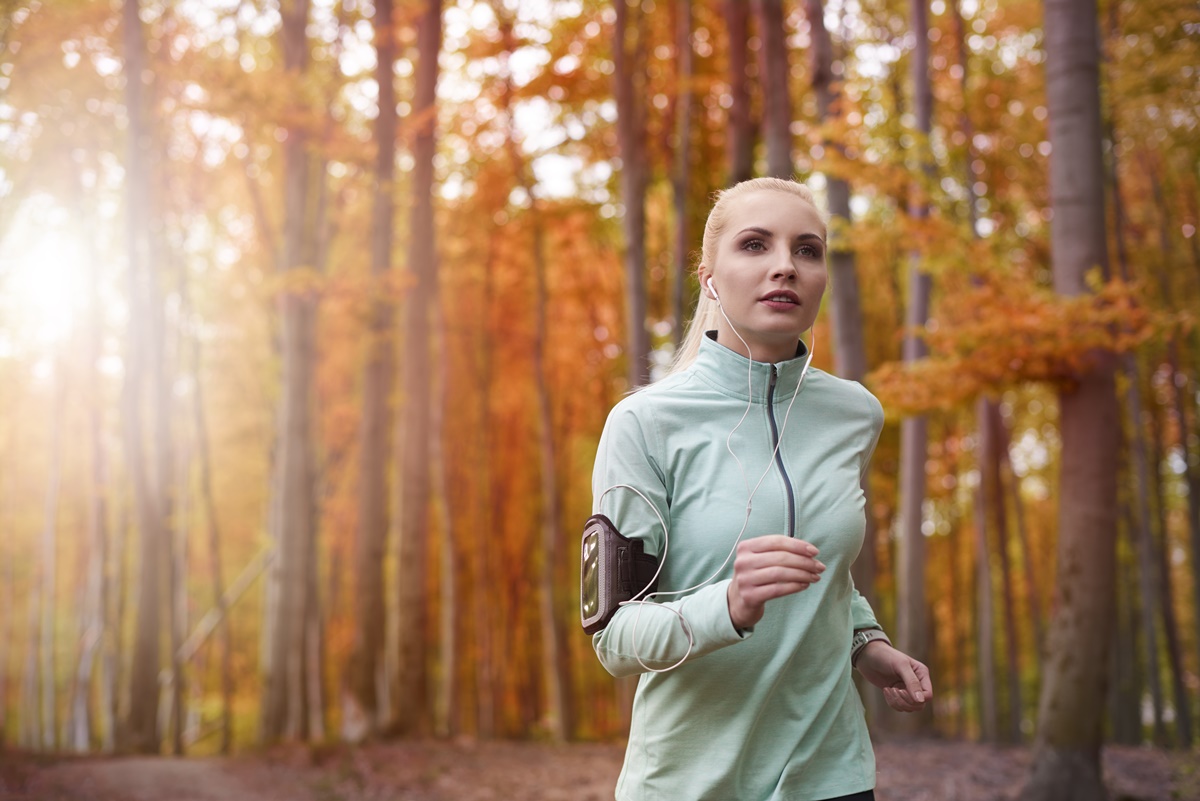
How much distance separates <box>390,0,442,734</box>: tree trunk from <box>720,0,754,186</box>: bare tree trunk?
3.39 metres

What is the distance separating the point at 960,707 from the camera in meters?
19.0

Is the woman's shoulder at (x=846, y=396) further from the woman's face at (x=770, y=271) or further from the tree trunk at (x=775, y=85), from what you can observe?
the tree trunk at (x=775, y=85)

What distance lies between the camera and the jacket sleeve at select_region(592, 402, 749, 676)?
137 cm

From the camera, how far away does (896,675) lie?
66.5 inches

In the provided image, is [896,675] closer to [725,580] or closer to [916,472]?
[725,580]

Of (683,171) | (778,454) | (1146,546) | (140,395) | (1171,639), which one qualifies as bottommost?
(1171,639)

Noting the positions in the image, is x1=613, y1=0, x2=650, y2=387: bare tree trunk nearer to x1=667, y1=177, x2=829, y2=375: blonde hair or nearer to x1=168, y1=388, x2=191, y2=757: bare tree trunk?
x1=667, y1=177, x2=829, y2=375: blonde hair

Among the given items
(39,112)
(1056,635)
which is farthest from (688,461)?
(39,112)

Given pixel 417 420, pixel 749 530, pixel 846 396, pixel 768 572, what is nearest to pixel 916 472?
pixel 417 420

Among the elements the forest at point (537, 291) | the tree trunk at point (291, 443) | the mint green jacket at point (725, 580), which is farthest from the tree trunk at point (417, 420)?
the mint green jacket at point (725, 580)

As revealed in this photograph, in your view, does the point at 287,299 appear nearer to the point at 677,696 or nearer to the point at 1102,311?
the point at 1102,311

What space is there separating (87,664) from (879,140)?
59.3ft

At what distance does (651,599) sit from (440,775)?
7.44 metres

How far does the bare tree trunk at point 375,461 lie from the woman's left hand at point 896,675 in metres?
8.98
